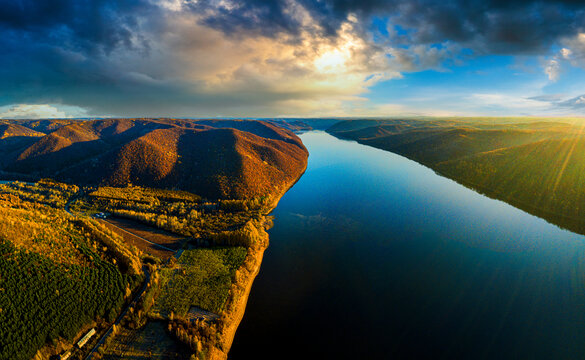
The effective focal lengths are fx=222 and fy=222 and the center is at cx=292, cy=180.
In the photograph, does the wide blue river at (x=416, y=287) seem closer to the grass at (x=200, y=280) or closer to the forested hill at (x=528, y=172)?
the grass at (x=200, y=280)

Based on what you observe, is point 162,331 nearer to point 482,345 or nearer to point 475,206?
point 482,345

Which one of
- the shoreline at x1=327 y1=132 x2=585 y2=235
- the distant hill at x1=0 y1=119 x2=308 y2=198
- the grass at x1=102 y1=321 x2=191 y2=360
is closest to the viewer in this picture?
the grass at x1=102 y1=321 x2=191 y2=360

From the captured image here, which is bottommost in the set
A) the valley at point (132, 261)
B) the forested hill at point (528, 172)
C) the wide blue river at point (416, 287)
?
the wide blue river at point (416, 287)

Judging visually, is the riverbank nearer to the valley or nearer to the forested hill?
the valley

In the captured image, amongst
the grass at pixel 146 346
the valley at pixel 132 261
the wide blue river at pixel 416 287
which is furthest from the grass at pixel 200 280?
A: the wide blue river at pixel 416 287

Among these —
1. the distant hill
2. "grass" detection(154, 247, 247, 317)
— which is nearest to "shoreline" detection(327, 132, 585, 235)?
the distant hill

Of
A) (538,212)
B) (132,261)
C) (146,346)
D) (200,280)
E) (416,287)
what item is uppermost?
(132,261)

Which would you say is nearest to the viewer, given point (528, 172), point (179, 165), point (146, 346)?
point (146, 346)

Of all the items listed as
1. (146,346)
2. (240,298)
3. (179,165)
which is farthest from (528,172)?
(179,165)

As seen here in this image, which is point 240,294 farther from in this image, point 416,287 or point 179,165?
point 179,165
